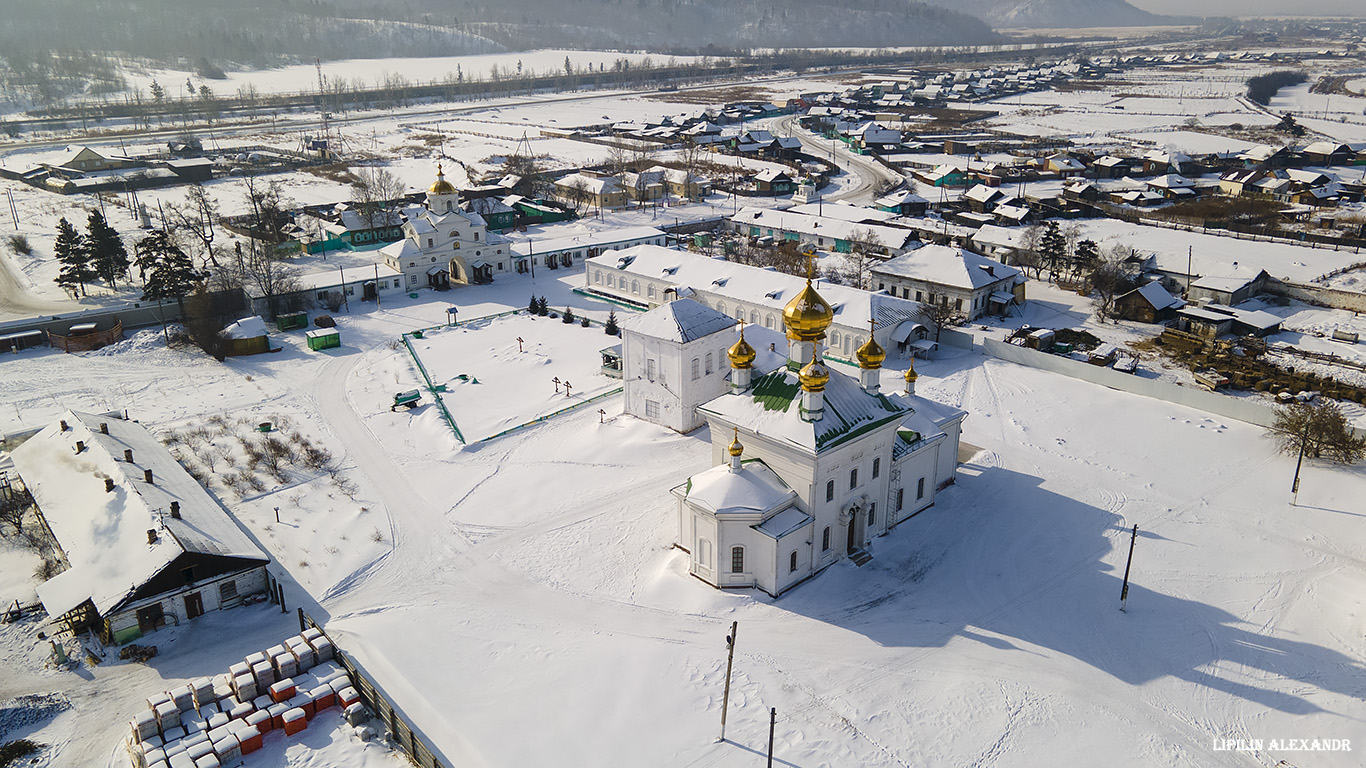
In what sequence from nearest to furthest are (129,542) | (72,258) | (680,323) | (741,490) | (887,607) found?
(129,542) → (887,607) → (741,490) → (680,323) → (72,258)

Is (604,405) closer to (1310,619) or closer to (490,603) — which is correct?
(490,603)

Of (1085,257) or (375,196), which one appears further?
(375,196)

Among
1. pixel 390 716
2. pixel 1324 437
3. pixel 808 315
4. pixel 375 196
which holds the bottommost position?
pixel 390 716

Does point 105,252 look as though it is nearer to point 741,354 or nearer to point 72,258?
point 72,258

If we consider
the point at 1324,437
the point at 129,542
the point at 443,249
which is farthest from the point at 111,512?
the point at 1324,437

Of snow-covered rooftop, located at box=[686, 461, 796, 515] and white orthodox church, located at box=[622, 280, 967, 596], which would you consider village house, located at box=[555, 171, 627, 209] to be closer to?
white orthodox church, located at box=[622, 280, 967, 596]

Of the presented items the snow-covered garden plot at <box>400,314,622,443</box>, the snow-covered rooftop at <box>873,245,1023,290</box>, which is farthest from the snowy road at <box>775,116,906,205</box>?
the snow-covered garden plot at <box>400,314,622,443</box>

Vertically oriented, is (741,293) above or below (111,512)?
above

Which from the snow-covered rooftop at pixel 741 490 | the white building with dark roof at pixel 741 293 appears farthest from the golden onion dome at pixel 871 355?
the white building with dark roof at pixel 741 293
